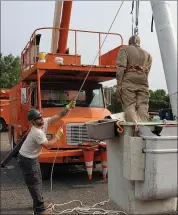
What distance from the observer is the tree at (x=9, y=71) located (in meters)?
35.3

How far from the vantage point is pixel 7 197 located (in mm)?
6062

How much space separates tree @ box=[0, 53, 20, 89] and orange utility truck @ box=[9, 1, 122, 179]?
26.9 meters

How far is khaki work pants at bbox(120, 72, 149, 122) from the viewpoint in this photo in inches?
197

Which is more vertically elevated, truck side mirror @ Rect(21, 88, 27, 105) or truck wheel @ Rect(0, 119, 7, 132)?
truck side mirror @ Rect(21, 88, 27, 105)

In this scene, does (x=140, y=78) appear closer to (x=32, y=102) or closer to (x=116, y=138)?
(x=116, y=138)

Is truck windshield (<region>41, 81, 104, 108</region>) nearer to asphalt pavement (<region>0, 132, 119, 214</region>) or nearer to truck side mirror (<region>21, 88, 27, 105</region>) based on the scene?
truck side mirror (<region>21, 88, 27, 105</region>)

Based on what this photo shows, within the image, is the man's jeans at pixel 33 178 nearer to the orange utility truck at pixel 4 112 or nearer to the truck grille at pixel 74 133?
the truck grille at pixel 74 133

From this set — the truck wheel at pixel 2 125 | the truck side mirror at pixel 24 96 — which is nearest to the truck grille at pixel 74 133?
the truck side mirror at pixel 24 96

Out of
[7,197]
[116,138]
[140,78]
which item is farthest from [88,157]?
[116,138]

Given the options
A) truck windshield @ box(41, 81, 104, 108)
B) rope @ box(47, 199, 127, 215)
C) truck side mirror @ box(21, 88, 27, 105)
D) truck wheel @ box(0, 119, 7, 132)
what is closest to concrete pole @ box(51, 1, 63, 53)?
truck windshield @ box(41, 81, 104, 108)

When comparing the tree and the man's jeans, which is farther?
the tree

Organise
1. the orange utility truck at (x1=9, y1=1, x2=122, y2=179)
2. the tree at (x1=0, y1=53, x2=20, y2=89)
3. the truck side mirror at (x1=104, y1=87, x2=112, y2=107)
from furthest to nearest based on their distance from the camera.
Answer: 1. the tree at (x1=0, y1=53, x2=20, y2=89)
2. the truck side mirror at (x1=104, y1=87, x2=112, y2=107)
3. the orange utility truck at (x1=9, y1=1, x2=122, y2=179)

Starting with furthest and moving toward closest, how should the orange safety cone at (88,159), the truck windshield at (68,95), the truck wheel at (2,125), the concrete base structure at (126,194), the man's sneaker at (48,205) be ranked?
the truck wheel at (2,125)
the truck windshield at (68,95)
the orange safety cone at (88,159)
the man's sneaker at (48,205)
the concrete base structure at (126,194)

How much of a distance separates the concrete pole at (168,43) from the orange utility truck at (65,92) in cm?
442
